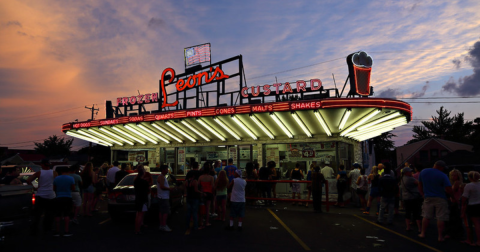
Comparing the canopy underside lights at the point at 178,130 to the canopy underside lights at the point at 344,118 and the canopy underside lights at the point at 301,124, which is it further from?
the canopy underside lights at the point at 344,118

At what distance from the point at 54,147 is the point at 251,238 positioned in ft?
284

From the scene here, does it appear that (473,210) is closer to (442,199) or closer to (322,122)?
(442,199)

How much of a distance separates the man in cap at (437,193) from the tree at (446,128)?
66030 mm

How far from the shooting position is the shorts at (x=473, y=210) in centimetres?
778

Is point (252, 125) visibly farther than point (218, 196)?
Yes

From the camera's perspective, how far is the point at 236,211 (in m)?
9.63

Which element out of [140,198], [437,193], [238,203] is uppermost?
[437,193]

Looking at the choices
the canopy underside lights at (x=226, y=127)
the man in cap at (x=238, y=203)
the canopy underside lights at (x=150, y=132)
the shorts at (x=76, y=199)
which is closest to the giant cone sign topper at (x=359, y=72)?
the canopy underside lights at (x=226, y=127)

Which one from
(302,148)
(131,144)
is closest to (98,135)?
(131,144)

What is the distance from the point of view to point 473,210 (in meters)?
7.83

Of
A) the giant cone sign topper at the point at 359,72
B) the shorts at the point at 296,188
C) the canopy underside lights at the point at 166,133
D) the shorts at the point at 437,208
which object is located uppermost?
the giant cone sign topper at the point at 359,72

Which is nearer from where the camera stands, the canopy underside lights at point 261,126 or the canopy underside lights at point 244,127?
the canopy underside lights at point 261,126

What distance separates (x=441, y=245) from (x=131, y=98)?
979 inches

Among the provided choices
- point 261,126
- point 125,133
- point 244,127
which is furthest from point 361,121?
point 125,133
